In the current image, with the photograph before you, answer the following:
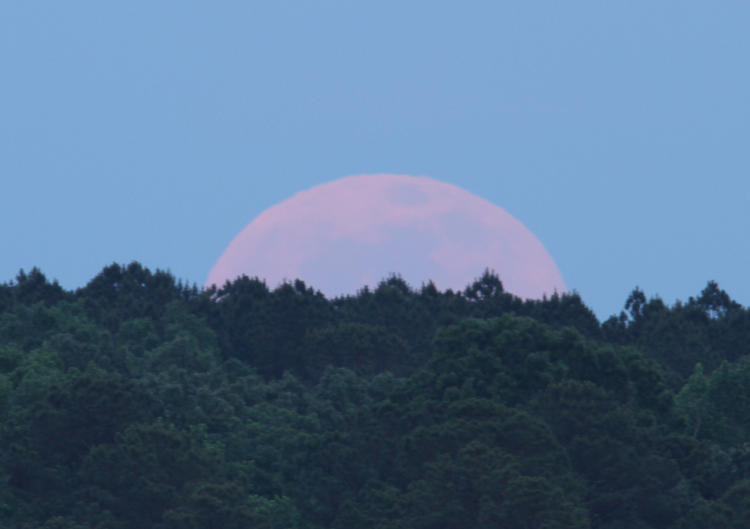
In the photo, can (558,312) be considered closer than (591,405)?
No

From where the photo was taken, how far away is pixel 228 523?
58.8m

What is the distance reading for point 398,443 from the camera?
223 feet

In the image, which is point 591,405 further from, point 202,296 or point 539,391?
point 202,296

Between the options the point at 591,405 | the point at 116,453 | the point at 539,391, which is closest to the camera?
the point at 116,453

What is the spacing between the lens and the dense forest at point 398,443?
6047 centimetres

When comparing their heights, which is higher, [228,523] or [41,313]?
[41,313]

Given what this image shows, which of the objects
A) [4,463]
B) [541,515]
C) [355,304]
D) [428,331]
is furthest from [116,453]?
[355,304]

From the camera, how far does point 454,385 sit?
74.2m

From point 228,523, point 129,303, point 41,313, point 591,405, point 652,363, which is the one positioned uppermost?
point 129,303

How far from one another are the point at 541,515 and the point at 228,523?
1099cm

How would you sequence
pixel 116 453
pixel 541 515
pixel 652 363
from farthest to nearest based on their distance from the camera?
pixel 652 363 < pixel 116 453 < pixel 541 515

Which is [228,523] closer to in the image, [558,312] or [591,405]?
[591,405]

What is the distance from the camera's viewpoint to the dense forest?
198ft

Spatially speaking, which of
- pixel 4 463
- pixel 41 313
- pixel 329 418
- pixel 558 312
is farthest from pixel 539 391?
pixel 558 312
